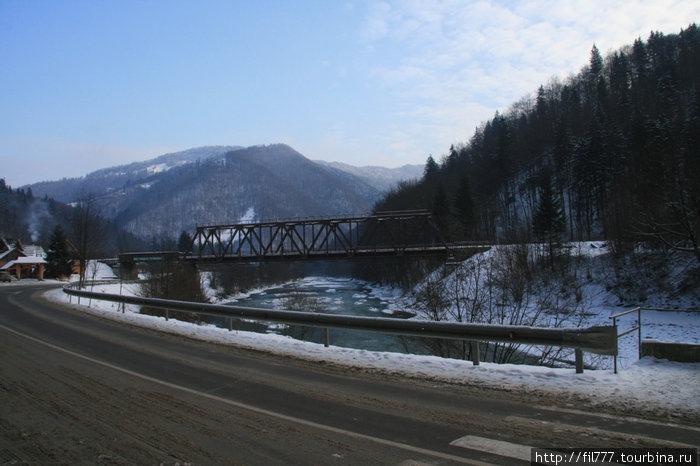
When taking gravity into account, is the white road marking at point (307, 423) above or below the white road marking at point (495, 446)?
below

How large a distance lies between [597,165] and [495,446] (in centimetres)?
6852

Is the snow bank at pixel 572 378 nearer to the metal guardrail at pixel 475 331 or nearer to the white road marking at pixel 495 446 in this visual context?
the metal guardrail at pixel 475 331

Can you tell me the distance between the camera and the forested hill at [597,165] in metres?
32.6

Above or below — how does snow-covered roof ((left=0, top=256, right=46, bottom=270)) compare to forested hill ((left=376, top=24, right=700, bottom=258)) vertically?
below

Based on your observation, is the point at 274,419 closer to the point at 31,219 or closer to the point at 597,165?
the point at 597,165

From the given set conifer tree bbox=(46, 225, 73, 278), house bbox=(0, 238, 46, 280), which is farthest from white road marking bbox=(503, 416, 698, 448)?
house bbox=(0, 238, 46, 280)

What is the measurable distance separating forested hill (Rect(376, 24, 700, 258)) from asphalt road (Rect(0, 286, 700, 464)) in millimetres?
21436

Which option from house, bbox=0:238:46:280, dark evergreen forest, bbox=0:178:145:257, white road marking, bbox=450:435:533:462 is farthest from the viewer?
dark evergreen forest, bbox=0:178:145:257

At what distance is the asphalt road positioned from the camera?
489cm

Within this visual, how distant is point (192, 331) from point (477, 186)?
8483cm

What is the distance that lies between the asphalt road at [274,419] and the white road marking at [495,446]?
20 mm

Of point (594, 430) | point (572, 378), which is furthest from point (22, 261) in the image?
point (594, 430)

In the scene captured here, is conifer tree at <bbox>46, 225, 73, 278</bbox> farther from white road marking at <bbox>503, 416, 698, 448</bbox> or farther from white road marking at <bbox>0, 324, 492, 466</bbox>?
white road marking at <bbox>503, 416, 698, 448</bbox>

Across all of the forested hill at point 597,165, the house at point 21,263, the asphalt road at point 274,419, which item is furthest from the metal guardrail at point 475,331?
the house at point 21,263
